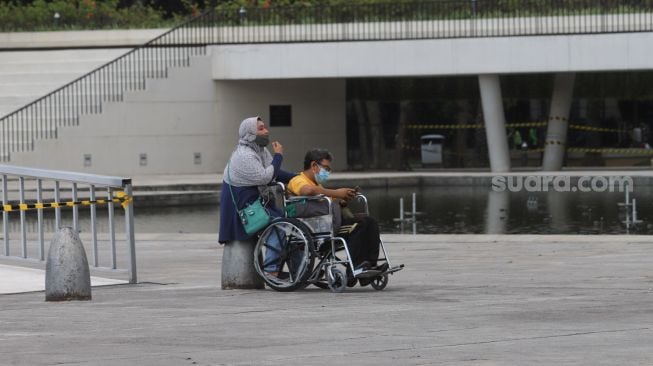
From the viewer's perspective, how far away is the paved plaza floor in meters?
9.14

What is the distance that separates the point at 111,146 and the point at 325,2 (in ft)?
25.3

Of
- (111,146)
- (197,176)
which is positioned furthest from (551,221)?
(111,146)

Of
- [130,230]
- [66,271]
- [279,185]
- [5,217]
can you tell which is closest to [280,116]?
[5,217]

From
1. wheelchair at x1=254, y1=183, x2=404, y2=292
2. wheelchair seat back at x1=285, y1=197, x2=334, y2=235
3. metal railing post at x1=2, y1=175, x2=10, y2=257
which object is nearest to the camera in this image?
wheelchair at x1=254, y1=183, x2=404, y2=292

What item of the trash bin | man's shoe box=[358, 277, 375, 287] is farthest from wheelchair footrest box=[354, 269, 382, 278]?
the trash bin

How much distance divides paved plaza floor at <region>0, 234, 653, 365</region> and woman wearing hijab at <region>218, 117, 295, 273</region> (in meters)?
0.60

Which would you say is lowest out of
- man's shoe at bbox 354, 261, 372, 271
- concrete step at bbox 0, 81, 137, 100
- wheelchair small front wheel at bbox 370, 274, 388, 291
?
wheelchair small front wheel at bbox 370, 274, 388, 291

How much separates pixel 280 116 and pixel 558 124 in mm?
7568

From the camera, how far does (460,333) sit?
33.1ft

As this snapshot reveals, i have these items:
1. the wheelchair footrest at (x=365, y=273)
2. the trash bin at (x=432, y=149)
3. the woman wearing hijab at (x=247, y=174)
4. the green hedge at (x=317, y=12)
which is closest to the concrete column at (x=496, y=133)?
the green hedge at (x=317, y=12)

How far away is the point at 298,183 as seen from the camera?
13.7 metres

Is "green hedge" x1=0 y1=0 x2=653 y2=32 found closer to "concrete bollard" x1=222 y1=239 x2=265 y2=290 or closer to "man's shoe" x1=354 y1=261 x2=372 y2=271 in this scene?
"concrete bollard" x1=222 y1=239 x2=265 y2=290

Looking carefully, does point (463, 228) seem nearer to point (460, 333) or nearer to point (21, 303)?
point (21, 303)

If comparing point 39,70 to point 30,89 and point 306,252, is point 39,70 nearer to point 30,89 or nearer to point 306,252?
point 30,89
